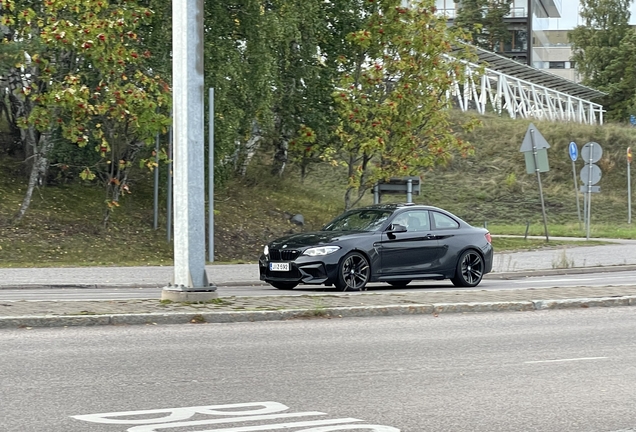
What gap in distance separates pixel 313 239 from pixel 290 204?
19.9 meters

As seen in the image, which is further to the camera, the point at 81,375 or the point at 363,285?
the point at 363,285

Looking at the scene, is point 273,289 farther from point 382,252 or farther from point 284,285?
point 382,252

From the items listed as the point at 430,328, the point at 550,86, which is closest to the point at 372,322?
the point at 430,328

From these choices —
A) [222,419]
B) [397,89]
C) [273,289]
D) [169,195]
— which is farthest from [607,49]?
[222,419]

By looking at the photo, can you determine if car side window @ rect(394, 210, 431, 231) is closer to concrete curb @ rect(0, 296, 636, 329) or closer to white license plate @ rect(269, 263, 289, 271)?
white license plate @ rect(269, 263, 289, 271)

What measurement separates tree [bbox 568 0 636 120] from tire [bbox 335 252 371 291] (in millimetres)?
70573

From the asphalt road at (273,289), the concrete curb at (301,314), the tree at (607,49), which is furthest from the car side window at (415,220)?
the tree at (607,49)

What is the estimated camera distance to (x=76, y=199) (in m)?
32.5

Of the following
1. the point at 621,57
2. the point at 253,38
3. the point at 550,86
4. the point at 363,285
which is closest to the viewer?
the point at 363,285

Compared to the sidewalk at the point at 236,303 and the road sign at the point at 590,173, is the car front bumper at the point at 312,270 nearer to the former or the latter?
the sidewalk at the point at 236,303

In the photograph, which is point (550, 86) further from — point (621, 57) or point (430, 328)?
point (430, 328)

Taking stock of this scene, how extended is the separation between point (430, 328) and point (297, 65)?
21.5 meters

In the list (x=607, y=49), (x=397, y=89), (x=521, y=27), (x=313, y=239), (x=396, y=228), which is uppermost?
(x=521, y=27)

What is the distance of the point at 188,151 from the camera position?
1438 centimetres
